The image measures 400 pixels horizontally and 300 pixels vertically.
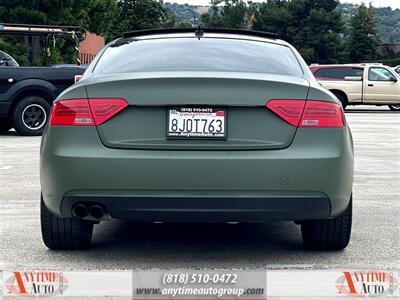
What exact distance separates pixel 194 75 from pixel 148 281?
1263 millimetres

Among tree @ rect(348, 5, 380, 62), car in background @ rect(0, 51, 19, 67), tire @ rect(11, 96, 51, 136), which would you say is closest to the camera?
tire @ rect(11, 96, 51, 136)

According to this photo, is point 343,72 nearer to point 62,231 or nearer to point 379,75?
point 379,75

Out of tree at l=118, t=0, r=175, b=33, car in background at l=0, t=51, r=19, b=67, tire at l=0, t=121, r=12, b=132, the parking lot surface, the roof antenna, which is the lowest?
tree at l=118, t=0, r=175, b=33

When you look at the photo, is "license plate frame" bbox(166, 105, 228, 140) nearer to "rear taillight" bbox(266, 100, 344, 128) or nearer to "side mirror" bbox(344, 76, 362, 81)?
"rear taillight" bbox(266, 100, 344, 128)

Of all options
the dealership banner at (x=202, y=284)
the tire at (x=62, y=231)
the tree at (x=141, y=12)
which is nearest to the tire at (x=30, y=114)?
the tire at (x=62, y=231)

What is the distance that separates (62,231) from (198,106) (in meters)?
1.29

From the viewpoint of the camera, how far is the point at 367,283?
4773mm

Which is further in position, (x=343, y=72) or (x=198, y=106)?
(x=343, y=72)

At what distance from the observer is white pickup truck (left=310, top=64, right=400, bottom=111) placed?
27922 mm

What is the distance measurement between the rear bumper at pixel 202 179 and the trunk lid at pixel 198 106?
54 mm

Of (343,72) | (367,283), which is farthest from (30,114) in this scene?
(343,72)

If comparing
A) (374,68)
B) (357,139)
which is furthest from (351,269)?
(374,68)

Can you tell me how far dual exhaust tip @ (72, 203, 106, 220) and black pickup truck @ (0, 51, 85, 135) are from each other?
383 inches

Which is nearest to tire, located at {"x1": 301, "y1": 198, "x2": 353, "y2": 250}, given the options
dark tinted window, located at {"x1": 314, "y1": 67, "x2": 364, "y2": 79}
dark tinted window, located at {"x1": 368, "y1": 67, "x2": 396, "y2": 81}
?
dark tinted window, located at {"x1": 314, "y1": 67, "x2": 364, "y2": 79}
